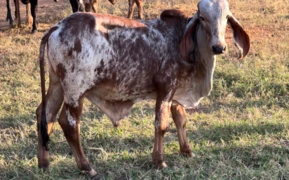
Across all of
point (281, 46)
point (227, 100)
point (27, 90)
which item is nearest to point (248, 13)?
point (281, 46)

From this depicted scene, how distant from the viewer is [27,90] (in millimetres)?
5719

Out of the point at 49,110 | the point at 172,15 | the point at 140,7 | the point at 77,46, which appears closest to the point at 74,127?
the point at 49,110

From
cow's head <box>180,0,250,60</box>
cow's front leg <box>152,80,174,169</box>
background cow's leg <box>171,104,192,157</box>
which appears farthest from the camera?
background cow's leg <box>171,104,192,157</box>

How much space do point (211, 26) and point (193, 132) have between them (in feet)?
4.55

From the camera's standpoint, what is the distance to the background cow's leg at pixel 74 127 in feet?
11.9

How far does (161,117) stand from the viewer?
3830 millimetres

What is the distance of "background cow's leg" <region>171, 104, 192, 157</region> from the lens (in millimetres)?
4102

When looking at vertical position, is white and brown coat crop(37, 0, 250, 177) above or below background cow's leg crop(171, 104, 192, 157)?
above

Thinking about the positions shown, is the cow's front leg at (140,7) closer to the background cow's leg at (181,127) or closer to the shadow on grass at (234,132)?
the shadow on grass at (234,132)

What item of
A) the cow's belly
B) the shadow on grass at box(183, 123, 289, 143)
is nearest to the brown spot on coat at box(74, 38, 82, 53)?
the cow's belly

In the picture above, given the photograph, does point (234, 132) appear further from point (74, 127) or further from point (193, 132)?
point (74, 127)

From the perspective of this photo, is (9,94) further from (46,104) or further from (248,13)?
(248,13)

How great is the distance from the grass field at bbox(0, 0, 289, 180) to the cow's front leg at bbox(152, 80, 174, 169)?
0.33ft

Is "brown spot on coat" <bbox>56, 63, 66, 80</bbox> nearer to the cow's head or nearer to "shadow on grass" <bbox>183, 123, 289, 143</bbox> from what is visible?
the cow's head
